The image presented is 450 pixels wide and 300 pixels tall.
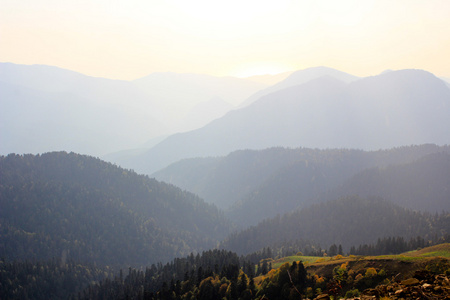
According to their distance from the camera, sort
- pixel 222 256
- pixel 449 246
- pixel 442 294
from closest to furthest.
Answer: pixel 442 294 < pixel 449 246 < pixel 222 256

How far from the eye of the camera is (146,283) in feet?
602

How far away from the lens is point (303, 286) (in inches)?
3100

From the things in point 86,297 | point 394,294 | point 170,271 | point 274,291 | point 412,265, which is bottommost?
point 86,297

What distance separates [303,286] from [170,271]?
126m

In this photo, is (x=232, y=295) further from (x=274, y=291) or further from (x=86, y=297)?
(x=86, y=297)

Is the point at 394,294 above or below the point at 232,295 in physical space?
above

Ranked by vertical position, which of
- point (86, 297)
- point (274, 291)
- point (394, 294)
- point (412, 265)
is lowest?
point (86, 297)

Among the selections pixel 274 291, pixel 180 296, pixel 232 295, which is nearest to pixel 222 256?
pixel 180 296

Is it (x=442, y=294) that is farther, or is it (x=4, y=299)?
(x=4, y=299)

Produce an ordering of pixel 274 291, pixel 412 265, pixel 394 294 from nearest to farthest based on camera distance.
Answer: pixel 394 294
pixel 412 265
pixel 274 291

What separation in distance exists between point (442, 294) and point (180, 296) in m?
101

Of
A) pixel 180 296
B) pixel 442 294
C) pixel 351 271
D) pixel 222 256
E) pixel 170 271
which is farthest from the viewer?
pixel 170 271

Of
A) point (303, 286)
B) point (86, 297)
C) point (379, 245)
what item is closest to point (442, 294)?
point (303, 286)

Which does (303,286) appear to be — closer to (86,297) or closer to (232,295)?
(232,295)
